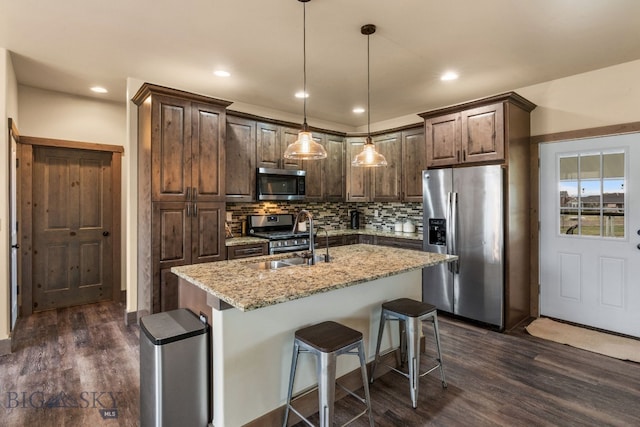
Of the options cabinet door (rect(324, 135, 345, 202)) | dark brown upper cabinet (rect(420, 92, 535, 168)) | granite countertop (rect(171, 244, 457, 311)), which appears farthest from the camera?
cabinet door (rect(324, 135, 345, 202))

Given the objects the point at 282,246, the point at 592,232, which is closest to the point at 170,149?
the point at 282,246

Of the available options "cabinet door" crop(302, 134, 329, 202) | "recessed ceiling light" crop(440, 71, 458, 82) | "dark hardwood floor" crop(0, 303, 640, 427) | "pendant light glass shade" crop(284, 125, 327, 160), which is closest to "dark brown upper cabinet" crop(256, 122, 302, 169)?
"cabinet door" crop(302, 134, 329, 202)

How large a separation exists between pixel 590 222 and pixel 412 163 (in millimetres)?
2121

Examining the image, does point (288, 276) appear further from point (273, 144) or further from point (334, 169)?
point (334, 169)

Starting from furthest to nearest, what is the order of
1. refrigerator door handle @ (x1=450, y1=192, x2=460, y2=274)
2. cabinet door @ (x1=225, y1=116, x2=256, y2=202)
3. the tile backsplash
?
the tile backsplash < cabinet door @ (x1=225, y1=116, x2=256, y2=202) < refrigerator door handle @ (x1=450, y1=192, x2=460, y2=274)

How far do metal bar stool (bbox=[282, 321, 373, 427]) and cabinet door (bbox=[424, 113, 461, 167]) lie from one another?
273 cm

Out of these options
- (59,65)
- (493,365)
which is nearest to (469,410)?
(493,365)

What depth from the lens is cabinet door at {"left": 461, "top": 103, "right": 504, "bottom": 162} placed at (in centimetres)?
352

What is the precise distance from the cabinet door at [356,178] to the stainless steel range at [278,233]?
109 cm

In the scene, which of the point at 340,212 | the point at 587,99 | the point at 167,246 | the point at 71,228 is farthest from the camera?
the point at 340,212

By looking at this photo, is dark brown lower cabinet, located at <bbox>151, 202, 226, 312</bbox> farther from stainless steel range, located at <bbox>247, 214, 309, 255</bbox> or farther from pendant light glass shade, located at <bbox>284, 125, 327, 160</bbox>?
pendant light glass shade, located at <bbox>284, 125, 327, 160</bbox>

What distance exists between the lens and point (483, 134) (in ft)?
11.9

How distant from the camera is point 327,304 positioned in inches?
89.2

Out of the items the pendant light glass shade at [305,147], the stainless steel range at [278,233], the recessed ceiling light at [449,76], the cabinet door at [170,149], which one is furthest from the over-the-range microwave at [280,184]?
the recessed ceiling light at [449,76]
